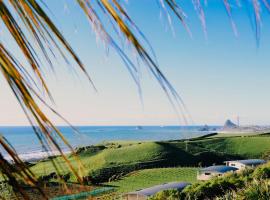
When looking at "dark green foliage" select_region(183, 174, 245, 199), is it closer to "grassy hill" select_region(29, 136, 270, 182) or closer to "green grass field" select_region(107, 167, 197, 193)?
"green grass field" select_region(107, 167, 197, 193)

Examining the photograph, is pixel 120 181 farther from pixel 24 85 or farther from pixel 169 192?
pixel 24 85

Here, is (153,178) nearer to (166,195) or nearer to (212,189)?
(212,189)

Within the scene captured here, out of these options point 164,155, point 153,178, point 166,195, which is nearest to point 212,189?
point 166,195

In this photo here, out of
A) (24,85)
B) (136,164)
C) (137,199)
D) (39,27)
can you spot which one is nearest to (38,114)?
(24,85)

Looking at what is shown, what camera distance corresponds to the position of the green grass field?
29.9 meters

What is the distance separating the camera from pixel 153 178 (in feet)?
105

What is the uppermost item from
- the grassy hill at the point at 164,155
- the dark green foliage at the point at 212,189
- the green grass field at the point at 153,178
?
the dark green foliage at the point at 212,189

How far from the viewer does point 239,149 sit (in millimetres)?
47688

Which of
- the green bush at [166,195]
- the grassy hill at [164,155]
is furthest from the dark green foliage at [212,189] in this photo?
the grassy hill at [164,155]

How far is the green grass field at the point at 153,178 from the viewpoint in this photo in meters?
29.9

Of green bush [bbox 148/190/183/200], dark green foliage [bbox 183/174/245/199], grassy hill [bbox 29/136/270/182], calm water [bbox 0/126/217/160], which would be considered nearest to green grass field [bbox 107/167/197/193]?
grassy hill [bbox 29/136/270/182]

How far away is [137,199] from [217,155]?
27.4m

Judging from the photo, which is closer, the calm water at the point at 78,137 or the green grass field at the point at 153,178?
the calm water at the point at 78,137

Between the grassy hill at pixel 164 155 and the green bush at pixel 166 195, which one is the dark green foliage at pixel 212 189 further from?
the grassy hill at pixel 164 155
